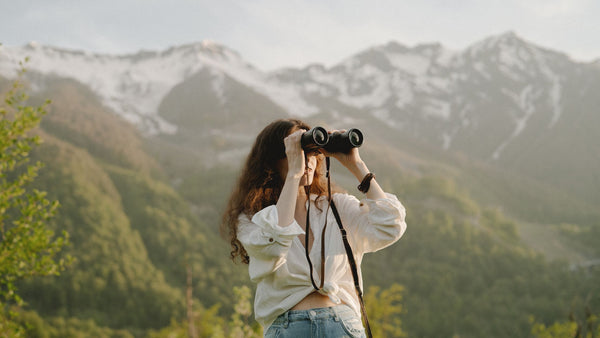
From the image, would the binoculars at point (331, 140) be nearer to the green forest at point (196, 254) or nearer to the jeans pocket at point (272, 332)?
the jeans pocket at point (272, 332)

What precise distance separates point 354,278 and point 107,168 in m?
84.0

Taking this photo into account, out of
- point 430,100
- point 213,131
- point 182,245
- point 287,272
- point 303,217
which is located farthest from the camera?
point 430,100

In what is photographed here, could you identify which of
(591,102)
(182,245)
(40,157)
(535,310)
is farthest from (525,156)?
(40,157)

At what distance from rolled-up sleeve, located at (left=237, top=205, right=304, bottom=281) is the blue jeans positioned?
8.4 inches

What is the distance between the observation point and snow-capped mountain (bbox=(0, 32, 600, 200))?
119 meters

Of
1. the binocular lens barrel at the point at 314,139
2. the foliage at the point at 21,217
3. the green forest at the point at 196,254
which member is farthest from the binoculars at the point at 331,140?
the green forest at the point at 196,254

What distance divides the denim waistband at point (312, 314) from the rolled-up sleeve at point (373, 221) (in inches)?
12.7

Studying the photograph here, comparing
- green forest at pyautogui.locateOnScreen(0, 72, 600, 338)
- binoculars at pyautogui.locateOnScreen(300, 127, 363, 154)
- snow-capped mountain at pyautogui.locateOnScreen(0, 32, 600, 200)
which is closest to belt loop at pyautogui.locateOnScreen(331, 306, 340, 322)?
binoculars at pyautogui.locateOnScreen(300, 127, 363, 154)

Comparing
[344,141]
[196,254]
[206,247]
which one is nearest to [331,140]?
[344,141]

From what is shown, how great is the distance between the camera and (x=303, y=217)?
2027 mm

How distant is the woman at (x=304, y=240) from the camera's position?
174cm

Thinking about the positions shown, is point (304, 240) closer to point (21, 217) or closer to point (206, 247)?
point (21, 217)

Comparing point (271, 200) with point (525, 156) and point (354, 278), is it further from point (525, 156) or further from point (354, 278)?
point (525, 156)

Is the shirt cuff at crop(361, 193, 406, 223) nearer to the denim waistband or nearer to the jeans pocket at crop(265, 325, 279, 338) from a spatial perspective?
the denim waistband
